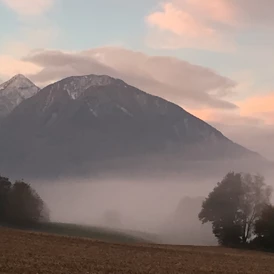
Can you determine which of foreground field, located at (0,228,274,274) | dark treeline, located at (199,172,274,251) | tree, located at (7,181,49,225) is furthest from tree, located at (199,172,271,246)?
tree, located at (7,181,49,225)

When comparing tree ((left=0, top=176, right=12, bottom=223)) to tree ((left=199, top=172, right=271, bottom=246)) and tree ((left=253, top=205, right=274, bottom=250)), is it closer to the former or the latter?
tree ((left=199, top=172, right=271, bottom=246))

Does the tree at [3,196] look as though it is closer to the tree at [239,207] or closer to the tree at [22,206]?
the tree at [22,206]

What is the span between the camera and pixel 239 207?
3760 inches

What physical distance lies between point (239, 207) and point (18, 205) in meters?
52.6

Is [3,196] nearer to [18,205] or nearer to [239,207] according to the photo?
[18,205]

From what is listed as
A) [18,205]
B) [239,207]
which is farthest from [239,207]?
[18,205]

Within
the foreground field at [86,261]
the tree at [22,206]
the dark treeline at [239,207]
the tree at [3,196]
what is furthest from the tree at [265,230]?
the tree at [3,196]

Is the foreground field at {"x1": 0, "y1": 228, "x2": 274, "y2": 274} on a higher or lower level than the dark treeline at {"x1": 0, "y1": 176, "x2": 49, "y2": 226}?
lower

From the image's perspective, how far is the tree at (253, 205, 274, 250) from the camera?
90.9 metres

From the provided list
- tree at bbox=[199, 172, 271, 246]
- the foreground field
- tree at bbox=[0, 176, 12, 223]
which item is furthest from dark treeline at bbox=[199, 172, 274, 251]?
tree at bbox=[0, 176, 12, 223]

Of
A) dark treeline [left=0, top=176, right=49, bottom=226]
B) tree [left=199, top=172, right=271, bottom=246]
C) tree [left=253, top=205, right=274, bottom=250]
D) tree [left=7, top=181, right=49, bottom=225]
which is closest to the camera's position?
tree [left=253, top=205, right=274, bottom=250]

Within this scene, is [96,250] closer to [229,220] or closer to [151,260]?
[151,260]

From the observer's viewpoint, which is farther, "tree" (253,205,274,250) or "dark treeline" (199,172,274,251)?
"dark treeline" (199,172,274,251)

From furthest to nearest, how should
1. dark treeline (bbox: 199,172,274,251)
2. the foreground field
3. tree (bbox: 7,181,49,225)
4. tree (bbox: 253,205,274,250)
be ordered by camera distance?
tree (bbox: 7,181,49,225) < dark treeline (bbox: 199,172,274,251) < tree (bbox: 253,205,274,250) < the foreground field
